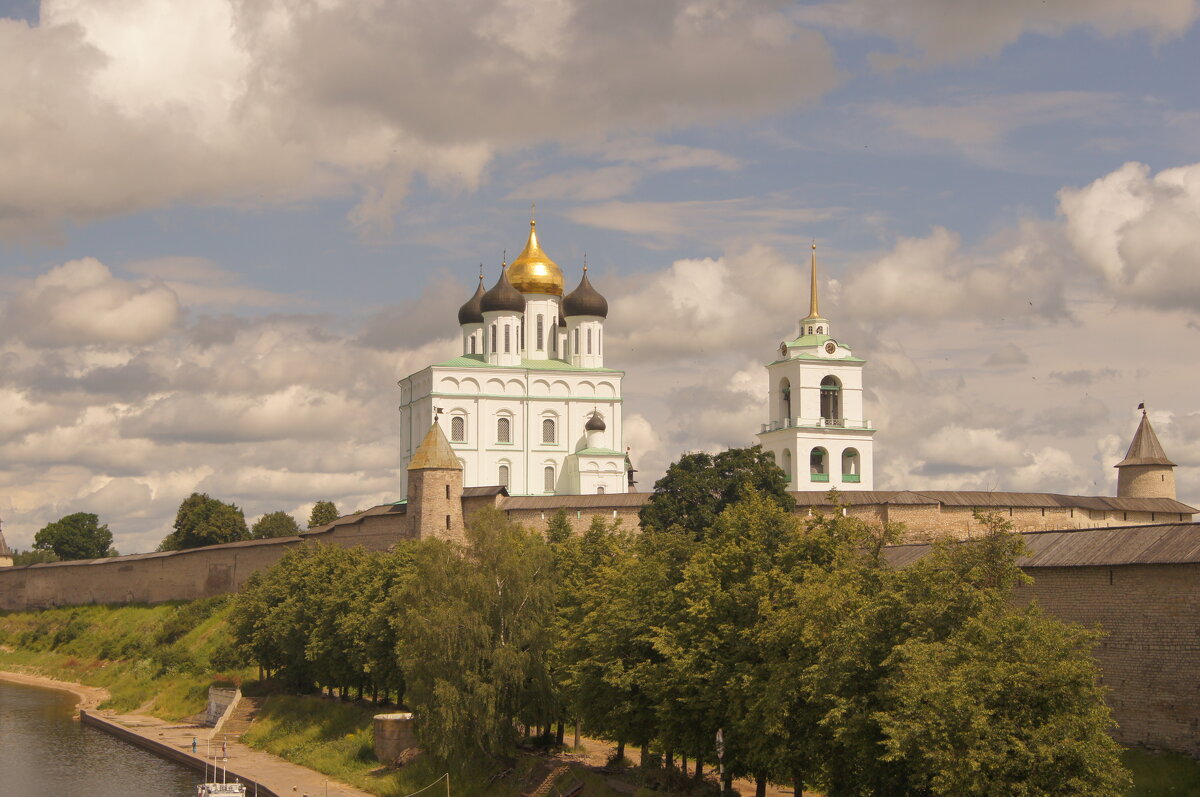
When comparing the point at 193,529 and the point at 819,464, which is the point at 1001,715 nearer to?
the point at 819,464

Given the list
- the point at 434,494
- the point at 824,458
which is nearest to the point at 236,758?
the point at 434,494

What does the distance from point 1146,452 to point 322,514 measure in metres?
43.6

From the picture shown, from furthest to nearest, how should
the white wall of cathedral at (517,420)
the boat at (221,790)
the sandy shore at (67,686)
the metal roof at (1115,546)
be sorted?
1. the white wall of cathedral at (517,420)
2. the sandy shore at (67,686)
3. the boat at (221,790)
4. the metal roof at (1115,546)

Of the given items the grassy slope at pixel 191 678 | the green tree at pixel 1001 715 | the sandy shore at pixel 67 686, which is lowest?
the sandy shore at pixel 67 686

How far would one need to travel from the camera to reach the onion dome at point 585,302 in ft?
206

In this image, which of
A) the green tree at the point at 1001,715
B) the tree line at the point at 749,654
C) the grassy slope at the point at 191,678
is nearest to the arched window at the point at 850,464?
the tree line at the point at 749,654

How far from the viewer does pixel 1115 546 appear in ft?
74.7

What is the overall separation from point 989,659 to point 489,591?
13.7 m

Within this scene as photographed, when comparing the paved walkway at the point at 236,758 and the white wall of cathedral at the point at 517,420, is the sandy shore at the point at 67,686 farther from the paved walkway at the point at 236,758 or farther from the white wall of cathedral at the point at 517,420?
the white wall of cathedral at the point at 517,420

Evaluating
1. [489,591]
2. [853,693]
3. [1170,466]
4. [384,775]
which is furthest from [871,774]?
[1170,466]

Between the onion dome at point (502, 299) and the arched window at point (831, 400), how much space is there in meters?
13.1

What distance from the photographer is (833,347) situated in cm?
5806

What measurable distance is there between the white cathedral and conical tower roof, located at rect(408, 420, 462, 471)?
9.85m

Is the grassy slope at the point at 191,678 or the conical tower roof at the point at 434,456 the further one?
the conical tower roof at the point at 434,456
